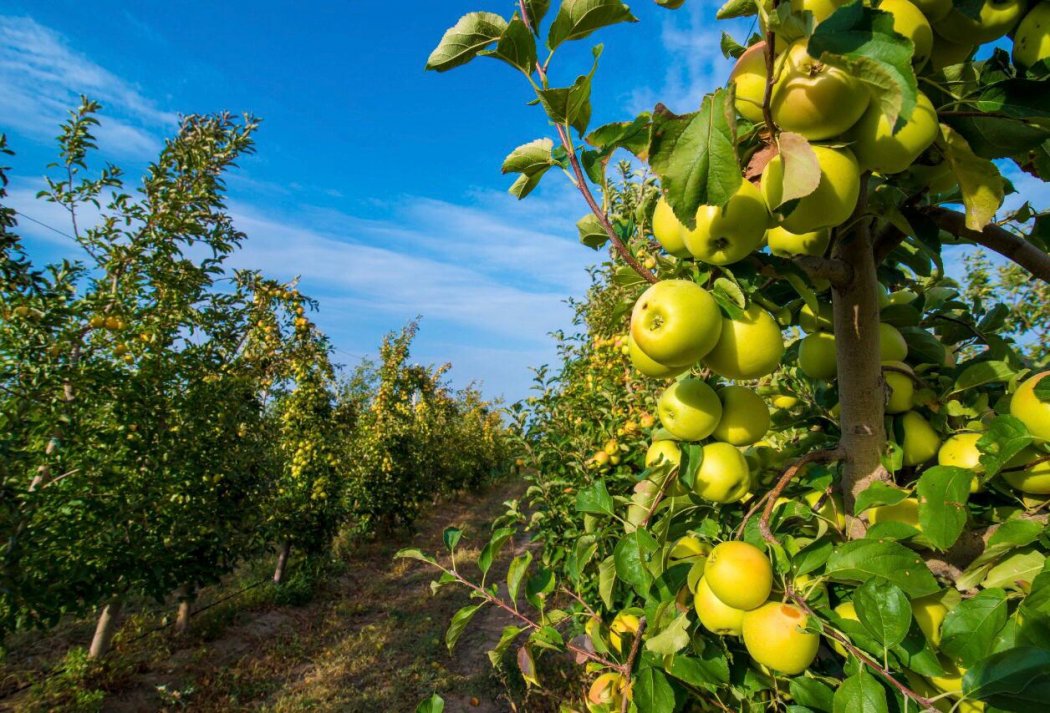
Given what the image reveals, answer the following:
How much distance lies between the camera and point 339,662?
4.77 meters

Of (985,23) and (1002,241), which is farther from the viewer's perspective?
(1002,241)

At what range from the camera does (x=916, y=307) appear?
1.22 metres

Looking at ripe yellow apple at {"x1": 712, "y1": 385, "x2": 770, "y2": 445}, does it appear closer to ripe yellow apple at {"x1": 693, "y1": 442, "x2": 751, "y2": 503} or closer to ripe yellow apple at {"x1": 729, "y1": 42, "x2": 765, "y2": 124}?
ripe yellow apple at {"x1": 693, "y1": 442, "x2": 751, "y2": 503}

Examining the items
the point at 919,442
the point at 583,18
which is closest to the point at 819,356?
the point at 919,442

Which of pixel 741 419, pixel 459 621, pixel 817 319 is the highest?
pixel 817 319

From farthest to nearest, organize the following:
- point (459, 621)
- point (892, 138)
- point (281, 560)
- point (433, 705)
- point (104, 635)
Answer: point (281, 560), point (104, 635), point (459, 621), point (433, 705), point (892, 138)

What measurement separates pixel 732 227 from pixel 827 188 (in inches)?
4.5

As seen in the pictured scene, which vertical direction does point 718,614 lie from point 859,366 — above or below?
below

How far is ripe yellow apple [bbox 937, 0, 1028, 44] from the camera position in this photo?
0.64m

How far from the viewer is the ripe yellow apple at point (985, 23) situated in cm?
64

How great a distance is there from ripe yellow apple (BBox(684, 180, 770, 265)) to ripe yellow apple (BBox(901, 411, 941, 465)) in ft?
2.18

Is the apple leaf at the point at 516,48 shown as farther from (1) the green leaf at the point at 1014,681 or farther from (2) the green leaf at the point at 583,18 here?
(1) the green leaf at the point at 1014,681

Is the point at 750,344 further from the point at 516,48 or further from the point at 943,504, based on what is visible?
the point at 516,48

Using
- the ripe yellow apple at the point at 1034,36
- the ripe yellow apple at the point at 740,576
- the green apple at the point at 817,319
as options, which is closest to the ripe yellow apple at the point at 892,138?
the ripe yellow apple at the point at 1034,36
